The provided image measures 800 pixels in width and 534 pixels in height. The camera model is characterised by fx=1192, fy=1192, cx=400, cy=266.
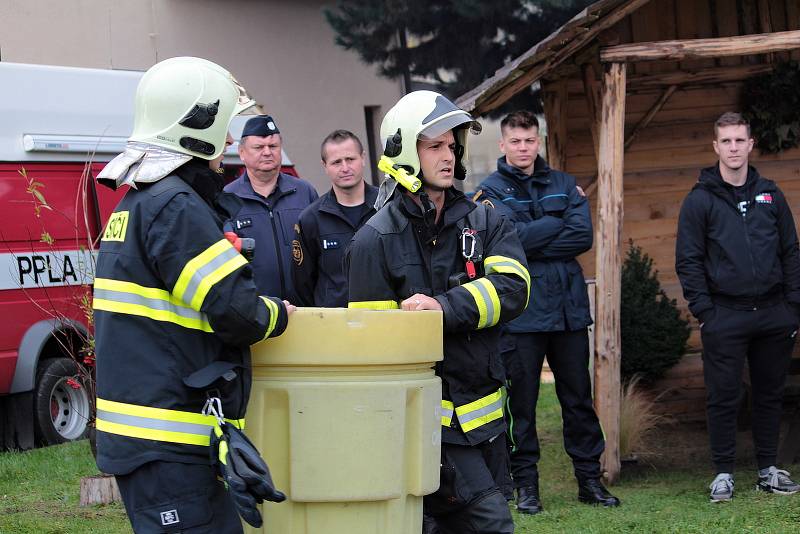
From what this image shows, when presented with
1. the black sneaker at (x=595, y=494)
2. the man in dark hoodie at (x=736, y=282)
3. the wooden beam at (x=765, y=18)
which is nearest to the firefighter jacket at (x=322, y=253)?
the black sneaker at (x=595, y=494)

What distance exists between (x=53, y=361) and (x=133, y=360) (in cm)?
592

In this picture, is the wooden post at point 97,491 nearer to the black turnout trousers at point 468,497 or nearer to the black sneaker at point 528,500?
the black sneaker at point 528,500

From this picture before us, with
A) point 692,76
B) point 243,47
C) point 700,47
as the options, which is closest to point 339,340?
point 700,47

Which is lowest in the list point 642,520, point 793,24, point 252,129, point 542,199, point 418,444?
point 642,520

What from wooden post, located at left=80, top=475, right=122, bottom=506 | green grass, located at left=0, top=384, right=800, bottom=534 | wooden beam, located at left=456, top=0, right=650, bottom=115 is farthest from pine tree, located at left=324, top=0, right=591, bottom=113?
wooden post, located at left=80, top=475, right=122, bottom=506

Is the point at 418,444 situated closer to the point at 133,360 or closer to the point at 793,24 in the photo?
the point at 133,360

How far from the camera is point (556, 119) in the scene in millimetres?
9094

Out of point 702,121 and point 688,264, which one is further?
point 702,121

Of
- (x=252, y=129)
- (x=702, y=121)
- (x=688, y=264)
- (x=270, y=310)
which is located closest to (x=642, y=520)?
(x=688, y=264)

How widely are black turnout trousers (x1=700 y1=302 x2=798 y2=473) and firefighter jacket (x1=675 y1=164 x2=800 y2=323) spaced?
0.08 meters

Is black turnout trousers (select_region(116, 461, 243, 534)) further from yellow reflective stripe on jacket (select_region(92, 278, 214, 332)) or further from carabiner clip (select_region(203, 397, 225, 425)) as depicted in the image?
yellow reflective stripe on jacket (select_region(92, 278, 214, 332))

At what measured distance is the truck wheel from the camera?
28.4 ft

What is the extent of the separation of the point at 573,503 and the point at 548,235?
1540 millimetres

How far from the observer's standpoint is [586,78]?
8.29m
